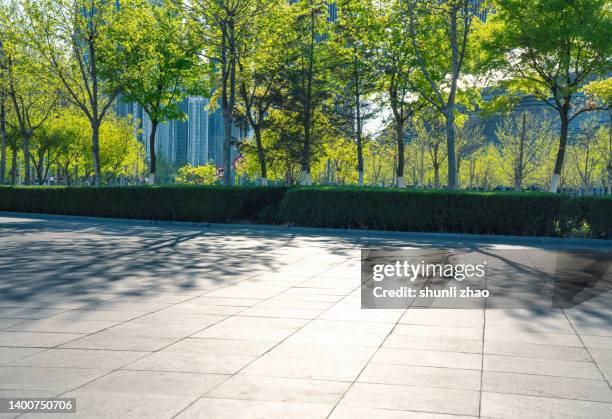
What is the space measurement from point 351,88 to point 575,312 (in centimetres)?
3233

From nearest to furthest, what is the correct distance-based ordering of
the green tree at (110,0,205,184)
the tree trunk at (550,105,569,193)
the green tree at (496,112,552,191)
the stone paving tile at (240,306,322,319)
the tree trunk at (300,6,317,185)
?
the stone paving tile at (240,306,322,319), the tree trunk at (550,105,569,193), the green tree at (110,0,205,184), the tree trunk at (300,6,317,185), the green tree at (496,112,552,191)

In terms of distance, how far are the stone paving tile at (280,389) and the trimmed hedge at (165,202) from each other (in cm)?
1956

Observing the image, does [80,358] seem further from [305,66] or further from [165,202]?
[305,66]

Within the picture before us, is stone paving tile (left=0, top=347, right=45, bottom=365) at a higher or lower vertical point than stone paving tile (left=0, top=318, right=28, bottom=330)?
lower

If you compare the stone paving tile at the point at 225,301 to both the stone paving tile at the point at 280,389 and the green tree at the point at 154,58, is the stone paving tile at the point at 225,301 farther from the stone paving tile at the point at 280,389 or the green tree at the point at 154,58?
the green tree at the point at 154,58

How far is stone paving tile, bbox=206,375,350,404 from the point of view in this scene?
441 centimetres

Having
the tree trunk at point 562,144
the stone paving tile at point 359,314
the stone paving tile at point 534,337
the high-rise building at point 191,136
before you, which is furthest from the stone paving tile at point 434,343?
the high-rise building at point 191,136

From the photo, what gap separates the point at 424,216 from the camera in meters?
21.4

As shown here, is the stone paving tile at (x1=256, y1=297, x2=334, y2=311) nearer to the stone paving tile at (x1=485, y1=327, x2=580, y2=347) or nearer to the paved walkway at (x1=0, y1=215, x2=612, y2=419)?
the paved walkway at (x1=0, y1=215, x2=612, y2=419)

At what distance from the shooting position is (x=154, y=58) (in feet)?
121

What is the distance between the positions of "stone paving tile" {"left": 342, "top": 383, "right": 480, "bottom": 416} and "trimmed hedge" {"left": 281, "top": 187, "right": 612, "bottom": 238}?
656 inches

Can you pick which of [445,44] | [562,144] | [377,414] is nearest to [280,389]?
[377,414]

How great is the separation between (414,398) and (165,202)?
22995 mm

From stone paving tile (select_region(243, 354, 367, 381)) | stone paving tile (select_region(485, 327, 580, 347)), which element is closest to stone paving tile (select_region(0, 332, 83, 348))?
stone paving tile (select_region(243, 354, 367, 381))
